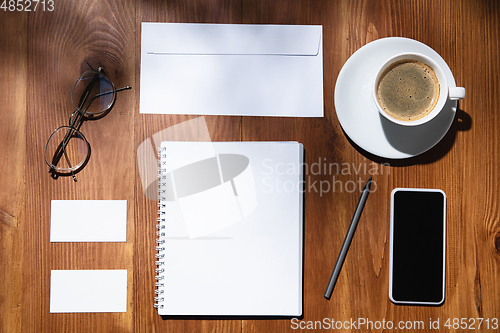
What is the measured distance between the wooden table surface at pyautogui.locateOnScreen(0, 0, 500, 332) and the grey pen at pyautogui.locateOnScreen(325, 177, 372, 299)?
0.01 m

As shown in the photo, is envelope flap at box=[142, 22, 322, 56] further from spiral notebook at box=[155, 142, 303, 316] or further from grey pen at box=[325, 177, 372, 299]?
grey pen at box=[325, 177, 372, 299]

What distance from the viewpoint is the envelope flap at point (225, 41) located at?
65 cm

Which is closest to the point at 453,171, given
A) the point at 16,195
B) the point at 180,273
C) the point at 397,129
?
the point at 397,129

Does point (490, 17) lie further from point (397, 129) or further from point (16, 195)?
point (16, 195)

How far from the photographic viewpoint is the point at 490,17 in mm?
661

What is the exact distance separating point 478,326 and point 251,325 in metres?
0.44

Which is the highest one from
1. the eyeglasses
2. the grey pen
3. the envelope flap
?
the envelope flap

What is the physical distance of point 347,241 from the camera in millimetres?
643

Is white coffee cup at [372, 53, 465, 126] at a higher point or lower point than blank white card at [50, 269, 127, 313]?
higher

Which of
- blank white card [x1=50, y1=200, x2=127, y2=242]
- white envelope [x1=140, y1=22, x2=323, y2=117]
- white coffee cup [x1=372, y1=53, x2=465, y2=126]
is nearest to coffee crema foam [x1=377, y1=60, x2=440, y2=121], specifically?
white coffee cup [x1=372, y1=53, x2=465, y2=126]

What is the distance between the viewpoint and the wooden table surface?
2.12ft

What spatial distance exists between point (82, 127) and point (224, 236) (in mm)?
349

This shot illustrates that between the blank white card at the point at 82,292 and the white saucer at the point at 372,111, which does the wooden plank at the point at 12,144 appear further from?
the white saucer at the point at 372,111

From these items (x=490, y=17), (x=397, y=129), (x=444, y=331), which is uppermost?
(x=490, y=17)
